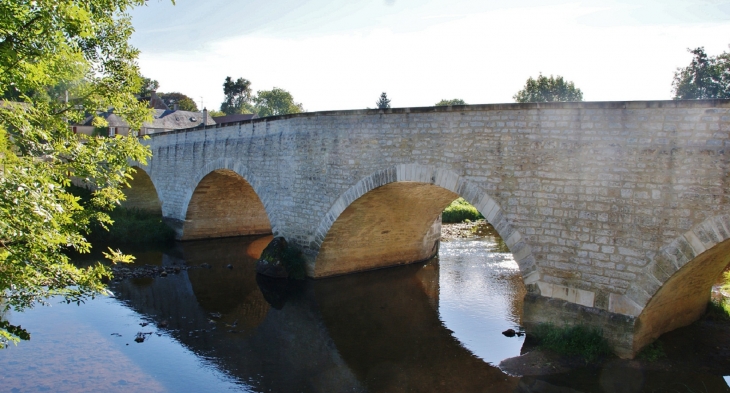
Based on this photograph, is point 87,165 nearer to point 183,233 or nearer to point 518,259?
point 518,259

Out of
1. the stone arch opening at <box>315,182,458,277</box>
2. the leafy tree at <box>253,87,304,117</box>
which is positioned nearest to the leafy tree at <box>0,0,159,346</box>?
the stone arch opening at <box>315,182,458,277</box>

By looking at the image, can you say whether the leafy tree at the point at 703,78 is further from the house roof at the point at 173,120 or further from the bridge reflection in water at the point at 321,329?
the house roof at the point at 173,120

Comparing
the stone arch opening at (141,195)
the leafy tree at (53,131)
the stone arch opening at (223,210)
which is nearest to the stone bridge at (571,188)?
the leafy tree at (53,131)

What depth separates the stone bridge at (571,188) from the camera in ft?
21.8

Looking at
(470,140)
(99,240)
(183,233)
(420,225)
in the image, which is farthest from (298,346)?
(99,240)

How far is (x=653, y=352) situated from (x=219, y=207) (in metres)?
14.6

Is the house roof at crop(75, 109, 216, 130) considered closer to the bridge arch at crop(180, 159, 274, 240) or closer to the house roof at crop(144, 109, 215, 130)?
the house roof at crop(144, 109, 215, 130)

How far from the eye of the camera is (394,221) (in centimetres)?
1308

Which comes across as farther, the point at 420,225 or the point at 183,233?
the point at 183,233

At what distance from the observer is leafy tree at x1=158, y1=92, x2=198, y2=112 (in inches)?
2299

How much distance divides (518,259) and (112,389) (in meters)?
6.12

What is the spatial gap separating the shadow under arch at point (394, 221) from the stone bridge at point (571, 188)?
0.12 ft

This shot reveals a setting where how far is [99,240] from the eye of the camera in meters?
18.0

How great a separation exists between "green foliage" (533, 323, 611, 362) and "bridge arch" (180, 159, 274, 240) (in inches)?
423
